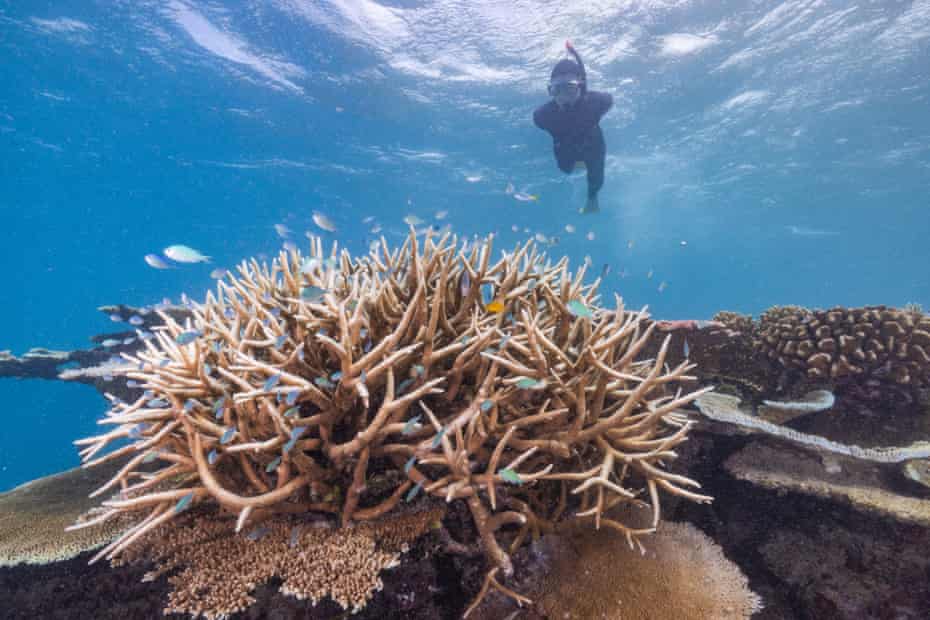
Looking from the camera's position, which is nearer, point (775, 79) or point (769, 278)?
point (775, 79)

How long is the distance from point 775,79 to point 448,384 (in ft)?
94.2

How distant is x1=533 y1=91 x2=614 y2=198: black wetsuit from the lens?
11.1m

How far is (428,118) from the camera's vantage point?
2655 centimetres

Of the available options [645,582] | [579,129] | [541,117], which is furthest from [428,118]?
[645,582]

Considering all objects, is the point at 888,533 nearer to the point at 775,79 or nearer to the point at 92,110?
the point at 775,79

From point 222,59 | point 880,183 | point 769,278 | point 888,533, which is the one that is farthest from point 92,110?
point 769,278

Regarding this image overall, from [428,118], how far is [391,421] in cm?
2732

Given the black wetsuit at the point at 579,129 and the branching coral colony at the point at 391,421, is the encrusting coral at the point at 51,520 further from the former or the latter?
the black wetsuit at the point at 579,129

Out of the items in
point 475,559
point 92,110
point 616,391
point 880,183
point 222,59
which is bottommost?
point 475,559

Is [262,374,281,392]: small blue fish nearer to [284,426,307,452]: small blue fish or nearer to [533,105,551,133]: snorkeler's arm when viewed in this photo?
[284,426,307,452]: small blue fish

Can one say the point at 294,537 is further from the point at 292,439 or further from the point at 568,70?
the point at 568,70

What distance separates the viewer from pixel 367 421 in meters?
2.45

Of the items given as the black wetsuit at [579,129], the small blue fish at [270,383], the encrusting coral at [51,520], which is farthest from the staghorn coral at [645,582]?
the black wetsuit at [579,129]

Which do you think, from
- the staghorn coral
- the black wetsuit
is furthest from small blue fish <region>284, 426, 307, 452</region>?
the black wetsuit
